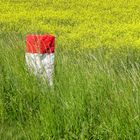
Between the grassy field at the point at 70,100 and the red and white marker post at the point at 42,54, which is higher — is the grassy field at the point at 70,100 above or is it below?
below

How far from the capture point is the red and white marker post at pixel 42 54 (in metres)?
5.23

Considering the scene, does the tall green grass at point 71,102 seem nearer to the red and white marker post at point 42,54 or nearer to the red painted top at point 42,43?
the red and white marker post at point 42,54

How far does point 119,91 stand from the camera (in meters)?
4.62

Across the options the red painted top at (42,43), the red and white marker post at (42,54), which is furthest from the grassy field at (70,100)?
the red painted top at (42,43)

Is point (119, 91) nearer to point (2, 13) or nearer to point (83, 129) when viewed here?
point (83, 129)

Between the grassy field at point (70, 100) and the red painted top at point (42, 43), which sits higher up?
the red painted top at point (42, 43)

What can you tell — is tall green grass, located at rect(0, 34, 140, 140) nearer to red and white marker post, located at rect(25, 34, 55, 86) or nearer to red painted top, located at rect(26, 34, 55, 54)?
red and white marker post, located at rect(25, 34, 55, 86)

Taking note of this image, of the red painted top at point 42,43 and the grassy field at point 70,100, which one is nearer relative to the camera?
the grassy field at point 70,100

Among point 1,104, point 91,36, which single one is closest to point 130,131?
point 1,104

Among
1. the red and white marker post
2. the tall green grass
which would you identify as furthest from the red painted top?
the tall green grass

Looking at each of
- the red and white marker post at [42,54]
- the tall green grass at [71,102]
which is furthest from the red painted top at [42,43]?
the tall green grass at [71,102]

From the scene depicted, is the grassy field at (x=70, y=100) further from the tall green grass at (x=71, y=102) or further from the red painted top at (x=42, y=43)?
the red painted top at (x=42, y=43)

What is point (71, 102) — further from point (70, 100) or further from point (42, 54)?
point (42, 54)

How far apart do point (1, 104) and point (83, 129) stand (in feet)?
4.24
